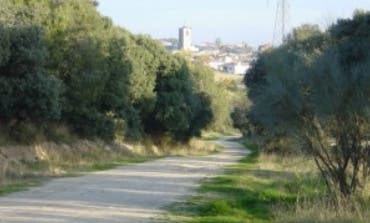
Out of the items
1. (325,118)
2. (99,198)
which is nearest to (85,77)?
(99,198)

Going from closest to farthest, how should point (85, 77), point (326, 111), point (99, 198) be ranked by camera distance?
point (326, 111)
point (99, 198)
point (85, 77)

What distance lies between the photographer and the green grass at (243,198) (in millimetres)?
21550

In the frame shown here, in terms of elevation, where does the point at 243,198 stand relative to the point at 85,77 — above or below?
below

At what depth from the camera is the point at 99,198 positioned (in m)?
25.0

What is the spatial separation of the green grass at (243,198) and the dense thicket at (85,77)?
30.8ft

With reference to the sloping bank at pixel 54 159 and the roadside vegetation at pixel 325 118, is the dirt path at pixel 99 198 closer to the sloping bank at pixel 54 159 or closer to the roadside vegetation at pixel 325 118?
the sloping bank at pixel 54 159

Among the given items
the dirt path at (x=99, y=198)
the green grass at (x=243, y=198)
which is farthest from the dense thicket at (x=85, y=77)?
the green grass at (x=243, y=198)

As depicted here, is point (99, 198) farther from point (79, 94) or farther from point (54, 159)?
point (79, 94)

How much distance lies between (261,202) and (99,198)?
5.13 meters

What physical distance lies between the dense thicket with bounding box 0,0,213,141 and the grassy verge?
940cm

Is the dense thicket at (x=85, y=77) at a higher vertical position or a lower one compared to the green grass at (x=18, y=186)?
higher

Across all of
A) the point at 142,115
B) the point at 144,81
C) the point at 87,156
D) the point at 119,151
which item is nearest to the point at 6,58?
the point at 87,156

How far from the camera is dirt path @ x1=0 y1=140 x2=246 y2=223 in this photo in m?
19.7

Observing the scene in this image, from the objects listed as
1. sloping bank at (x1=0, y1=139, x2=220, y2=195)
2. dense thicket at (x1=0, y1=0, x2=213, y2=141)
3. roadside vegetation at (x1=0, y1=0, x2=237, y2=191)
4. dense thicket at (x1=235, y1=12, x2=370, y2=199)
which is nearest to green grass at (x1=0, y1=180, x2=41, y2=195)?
sloping bank at (x1=0, y1=139, x2=220, y2=195)
